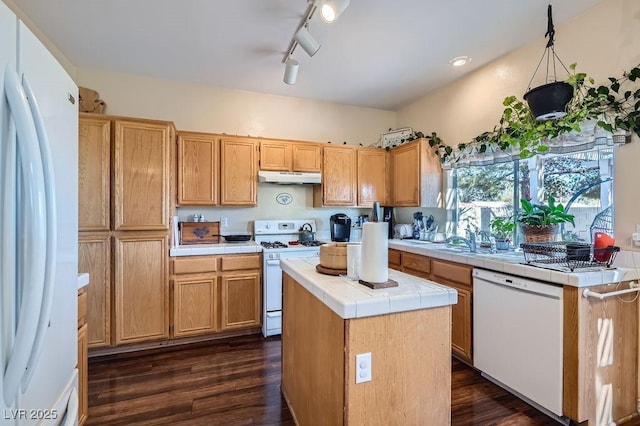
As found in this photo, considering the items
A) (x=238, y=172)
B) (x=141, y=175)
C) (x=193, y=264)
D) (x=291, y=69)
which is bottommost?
(x=193, y=264)

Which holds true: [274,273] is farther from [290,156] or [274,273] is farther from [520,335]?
[520,335]

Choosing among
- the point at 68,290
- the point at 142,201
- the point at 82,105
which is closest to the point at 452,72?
the point at 142,201

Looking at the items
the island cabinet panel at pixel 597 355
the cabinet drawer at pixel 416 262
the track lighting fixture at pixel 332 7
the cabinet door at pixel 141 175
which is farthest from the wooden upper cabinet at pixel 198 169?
the island cabinet panel at pixel 597 355

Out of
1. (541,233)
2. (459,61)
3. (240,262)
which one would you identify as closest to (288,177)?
(240,262)

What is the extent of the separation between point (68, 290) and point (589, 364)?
8.69ft

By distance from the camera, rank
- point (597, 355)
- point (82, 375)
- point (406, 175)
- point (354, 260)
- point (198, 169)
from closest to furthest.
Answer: point (354, 260) < point (82, 375) < point (597, 355) < point (198, 169) < point (406, 175)

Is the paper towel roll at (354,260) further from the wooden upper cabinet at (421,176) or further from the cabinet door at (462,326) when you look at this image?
the wooden upper cabinet at (421,176)

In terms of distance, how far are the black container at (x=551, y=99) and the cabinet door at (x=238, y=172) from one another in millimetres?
2663

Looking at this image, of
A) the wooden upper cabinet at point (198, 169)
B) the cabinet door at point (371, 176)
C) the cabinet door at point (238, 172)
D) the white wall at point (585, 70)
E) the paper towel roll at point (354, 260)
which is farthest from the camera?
the cabinet door at point (371, 176)

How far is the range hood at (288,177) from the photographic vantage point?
136 inches

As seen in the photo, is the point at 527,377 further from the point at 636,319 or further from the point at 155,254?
the point at 155,254

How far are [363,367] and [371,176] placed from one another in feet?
10.1

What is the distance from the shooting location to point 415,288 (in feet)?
4.53

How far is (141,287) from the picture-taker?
9.19 feet
